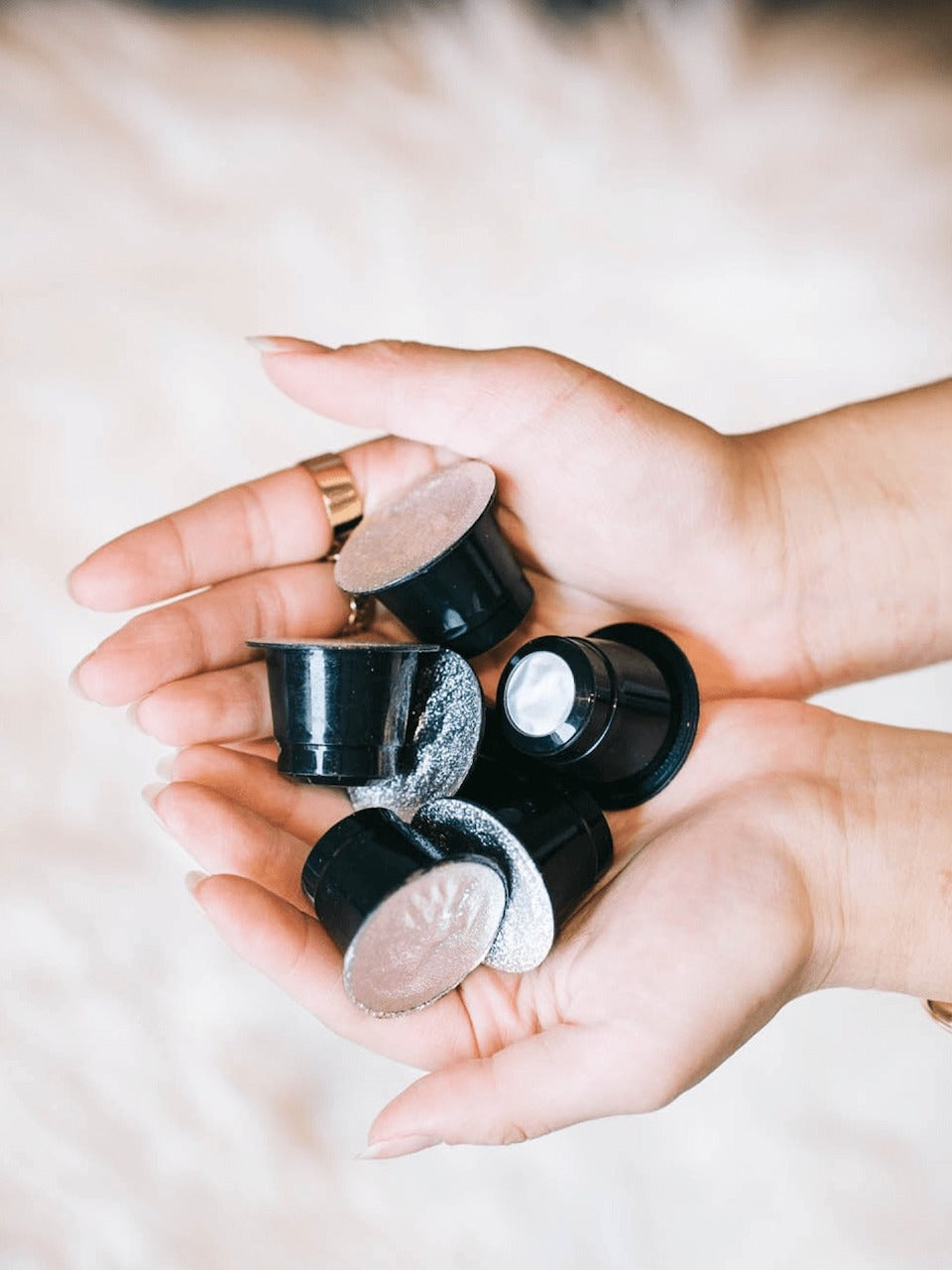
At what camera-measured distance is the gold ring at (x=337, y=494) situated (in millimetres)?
1076

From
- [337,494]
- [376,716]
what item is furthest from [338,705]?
[337,494]

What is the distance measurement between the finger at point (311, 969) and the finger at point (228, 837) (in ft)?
0.13

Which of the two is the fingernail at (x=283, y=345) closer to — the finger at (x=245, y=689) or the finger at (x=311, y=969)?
the finger at (x=245, y=689)

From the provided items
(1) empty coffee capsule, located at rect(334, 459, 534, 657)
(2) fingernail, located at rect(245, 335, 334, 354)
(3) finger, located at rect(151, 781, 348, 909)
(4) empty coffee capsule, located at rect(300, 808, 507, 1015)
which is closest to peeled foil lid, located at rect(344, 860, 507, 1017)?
(4) empty coffee capsule, located at rect(300, 808, 507, 1015)

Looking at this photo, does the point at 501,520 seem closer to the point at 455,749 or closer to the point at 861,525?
the point at 455,749

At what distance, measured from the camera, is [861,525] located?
1.13m

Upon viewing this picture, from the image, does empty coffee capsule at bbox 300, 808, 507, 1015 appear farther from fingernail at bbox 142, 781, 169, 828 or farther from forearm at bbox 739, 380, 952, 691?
forearm at bbox 739, 380, 952, 691

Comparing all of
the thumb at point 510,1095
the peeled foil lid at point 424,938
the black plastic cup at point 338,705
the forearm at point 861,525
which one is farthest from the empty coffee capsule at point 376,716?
the forearm at point 861,525

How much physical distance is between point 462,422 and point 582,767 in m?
0.29

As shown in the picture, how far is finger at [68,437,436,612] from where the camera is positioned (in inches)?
37.9

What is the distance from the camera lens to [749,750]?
985 millimetres

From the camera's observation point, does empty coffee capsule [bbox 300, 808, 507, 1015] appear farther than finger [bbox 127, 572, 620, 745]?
No

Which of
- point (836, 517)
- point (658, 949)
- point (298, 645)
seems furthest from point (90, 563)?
point (836, 517)

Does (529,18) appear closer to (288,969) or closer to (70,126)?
(70,126)
